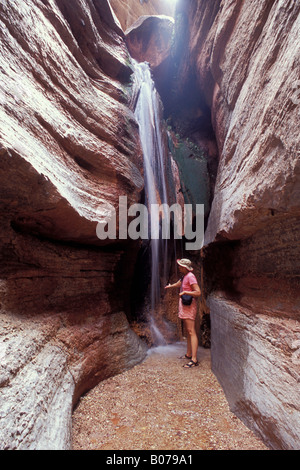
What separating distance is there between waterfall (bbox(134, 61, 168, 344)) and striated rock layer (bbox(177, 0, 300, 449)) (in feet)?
11.9

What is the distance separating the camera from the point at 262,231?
122 inches

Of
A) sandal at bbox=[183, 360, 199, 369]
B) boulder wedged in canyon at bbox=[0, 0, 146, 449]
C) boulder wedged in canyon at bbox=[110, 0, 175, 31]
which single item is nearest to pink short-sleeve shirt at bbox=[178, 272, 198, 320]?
sandal at bbox=[183, 360, 199, 369]

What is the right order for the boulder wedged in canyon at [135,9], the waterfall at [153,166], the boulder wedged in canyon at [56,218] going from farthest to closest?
1. the boulder wedged in canyon at [135,9]
2. the waterfall at [153,166]
3. the boulder wedged in canyon at [56,218]

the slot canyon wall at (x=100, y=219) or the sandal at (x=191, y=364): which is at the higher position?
the slot canyon wall at (x=100, y=219)

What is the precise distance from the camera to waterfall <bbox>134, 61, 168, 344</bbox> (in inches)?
314

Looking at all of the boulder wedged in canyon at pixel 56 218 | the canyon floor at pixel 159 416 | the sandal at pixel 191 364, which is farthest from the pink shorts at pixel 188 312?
the boulder wedged in canyon at pixel 56 218

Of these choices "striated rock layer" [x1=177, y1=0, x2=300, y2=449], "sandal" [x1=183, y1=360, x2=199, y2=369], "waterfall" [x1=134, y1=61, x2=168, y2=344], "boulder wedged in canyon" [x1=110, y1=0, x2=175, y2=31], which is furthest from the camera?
"boulder wedged in canyon" [x1=110, y1=0, x2=175, y2=31]

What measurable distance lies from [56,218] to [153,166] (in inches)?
242

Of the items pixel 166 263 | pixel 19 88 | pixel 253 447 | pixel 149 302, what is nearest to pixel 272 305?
pixel 253 447

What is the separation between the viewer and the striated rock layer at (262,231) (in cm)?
201

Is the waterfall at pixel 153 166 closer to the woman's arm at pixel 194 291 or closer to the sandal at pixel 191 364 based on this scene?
the sandal at pixel 191 364

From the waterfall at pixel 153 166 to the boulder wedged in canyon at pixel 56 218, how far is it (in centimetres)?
285

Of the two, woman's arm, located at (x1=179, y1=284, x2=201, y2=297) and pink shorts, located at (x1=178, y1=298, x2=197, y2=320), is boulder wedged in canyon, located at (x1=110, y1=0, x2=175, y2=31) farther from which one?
pink shorts, located at (x1=178, y1=298, x2=197, y2=320)

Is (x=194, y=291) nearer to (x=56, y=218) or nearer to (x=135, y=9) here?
(x=56, y=218)
